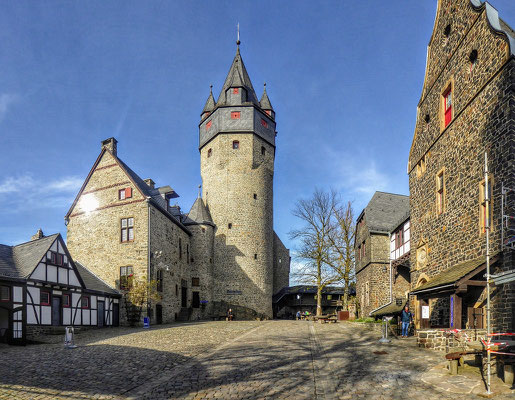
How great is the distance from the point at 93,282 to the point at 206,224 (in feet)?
42.1

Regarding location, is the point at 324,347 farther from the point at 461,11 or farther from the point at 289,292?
the point at 289,292

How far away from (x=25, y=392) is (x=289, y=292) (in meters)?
38.6

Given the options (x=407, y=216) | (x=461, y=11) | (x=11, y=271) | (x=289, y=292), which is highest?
(x=461, y=11)

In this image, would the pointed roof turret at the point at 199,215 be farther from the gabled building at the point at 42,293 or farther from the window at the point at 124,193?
the gabled building at the point at 42,293

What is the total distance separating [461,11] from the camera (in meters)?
15.5

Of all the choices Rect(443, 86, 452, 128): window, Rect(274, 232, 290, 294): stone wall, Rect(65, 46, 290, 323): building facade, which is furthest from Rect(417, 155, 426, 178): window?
Rect(274, 232, 290, 294): stone wall

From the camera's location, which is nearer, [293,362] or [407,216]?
[293,362]

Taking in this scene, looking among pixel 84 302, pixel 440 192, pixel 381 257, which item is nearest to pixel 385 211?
pixel 381 257

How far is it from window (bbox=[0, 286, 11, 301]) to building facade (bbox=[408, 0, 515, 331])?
15.1m

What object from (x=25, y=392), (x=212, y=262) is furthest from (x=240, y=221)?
(x=25, y=392)

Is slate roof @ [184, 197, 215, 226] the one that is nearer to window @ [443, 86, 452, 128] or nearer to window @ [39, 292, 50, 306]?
window @ [39, 292, 50, 306]

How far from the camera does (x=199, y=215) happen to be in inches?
1490

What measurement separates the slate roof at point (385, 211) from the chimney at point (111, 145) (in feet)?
56.0

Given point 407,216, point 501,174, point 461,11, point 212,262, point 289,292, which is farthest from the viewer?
point 289,292
